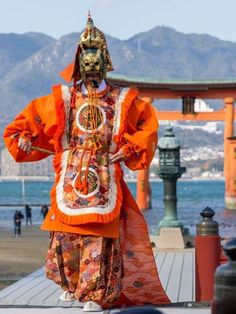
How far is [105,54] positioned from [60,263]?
4.72 feet

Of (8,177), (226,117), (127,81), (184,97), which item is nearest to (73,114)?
(127,81)

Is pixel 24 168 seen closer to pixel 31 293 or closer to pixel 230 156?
pixel 230 156

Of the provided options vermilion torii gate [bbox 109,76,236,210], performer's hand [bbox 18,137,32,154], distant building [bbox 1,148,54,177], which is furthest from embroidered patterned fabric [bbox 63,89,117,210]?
distant building [bbox 1,148,54,177]

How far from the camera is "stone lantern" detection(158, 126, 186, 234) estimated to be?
1379 cm

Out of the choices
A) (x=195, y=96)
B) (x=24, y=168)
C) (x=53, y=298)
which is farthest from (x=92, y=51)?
(x=24, y=168)

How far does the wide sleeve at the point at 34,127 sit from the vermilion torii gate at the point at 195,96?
24.6 metres

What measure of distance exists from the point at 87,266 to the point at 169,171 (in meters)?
8.18

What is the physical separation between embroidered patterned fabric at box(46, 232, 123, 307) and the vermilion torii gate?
25.0 meters

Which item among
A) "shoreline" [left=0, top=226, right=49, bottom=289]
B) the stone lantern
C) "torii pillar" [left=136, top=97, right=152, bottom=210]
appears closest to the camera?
"shoreline" [left=0, top=226, right=49, bottom=289]

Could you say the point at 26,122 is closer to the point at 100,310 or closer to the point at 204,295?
the point at 100,310

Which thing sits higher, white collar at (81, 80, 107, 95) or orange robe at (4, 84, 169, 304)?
white collar at (81, 80, 107, 95)

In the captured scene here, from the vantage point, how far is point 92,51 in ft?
19.6

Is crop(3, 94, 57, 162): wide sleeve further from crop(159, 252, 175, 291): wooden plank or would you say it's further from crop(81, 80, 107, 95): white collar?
crop(159, 252, 175, 291): wooden plank

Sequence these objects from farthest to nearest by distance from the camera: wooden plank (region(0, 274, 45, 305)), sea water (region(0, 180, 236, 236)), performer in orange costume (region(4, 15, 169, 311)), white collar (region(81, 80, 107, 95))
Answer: sea water (region(0, 180, 236, 236))
wooden plank (region(0, 274, 45, 305))
white collar (region(81, 80, 107, 95))
performer in orange costume (region(4, 15, 169, 311))
